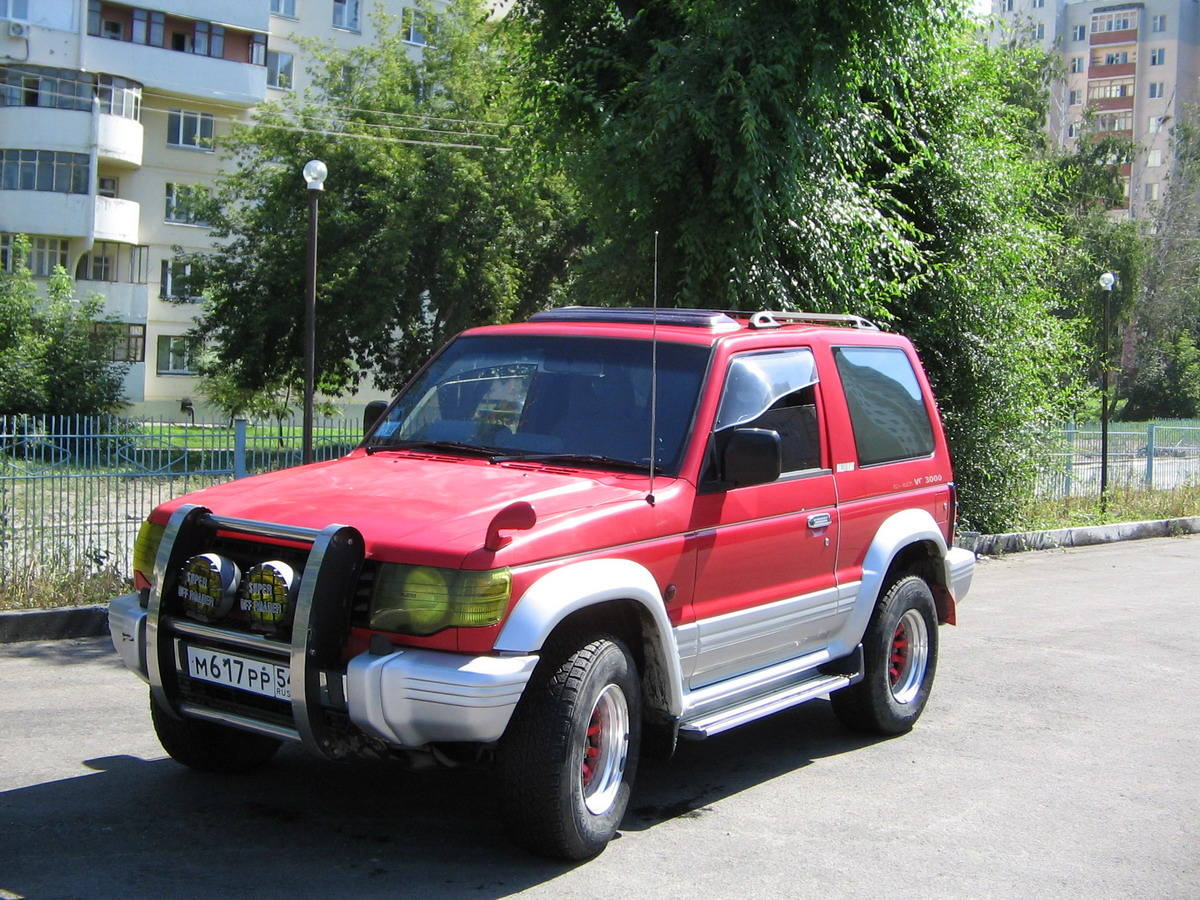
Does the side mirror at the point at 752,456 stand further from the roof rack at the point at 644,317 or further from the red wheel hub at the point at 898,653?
the red wheel hub at the point at 898,653

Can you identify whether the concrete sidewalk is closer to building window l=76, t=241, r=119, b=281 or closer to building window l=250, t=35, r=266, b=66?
building window l=76, t=241, r=119, b=281

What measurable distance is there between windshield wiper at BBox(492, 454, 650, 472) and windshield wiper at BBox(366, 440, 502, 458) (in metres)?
0.10

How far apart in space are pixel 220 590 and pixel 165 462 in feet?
21.6

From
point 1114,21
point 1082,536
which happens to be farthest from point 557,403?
point 1114,21

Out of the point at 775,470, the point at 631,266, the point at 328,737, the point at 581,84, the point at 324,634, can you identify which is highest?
the point at 581,84

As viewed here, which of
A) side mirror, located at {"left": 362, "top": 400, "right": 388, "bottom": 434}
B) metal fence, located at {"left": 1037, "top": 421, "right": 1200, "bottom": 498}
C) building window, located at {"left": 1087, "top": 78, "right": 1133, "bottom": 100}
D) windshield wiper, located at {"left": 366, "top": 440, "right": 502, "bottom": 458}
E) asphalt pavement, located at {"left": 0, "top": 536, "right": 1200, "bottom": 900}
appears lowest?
asphalt pavement, located at {"left": 0, "top": 536, "right": 1200, "bottom": 900}

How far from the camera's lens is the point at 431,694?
422 centimetres

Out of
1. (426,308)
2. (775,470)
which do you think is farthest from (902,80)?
(426,308)

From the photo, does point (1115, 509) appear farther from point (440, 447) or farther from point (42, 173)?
point (42, 173)

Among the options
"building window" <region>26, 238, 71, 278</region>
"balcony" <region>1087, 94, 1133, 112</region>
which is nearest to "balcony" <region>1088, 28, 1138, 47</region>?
"balcony" <region>1087, 94, 1133, 112</region>

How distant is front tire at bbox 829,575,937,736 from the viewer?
257 inches

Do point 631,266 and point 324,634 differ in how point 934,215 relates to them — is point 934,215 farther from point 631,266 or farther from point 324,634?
point 324,634

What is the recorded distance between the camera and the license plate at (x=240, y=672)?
4.45 metres

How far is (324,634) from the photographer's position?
4355 millimetres
